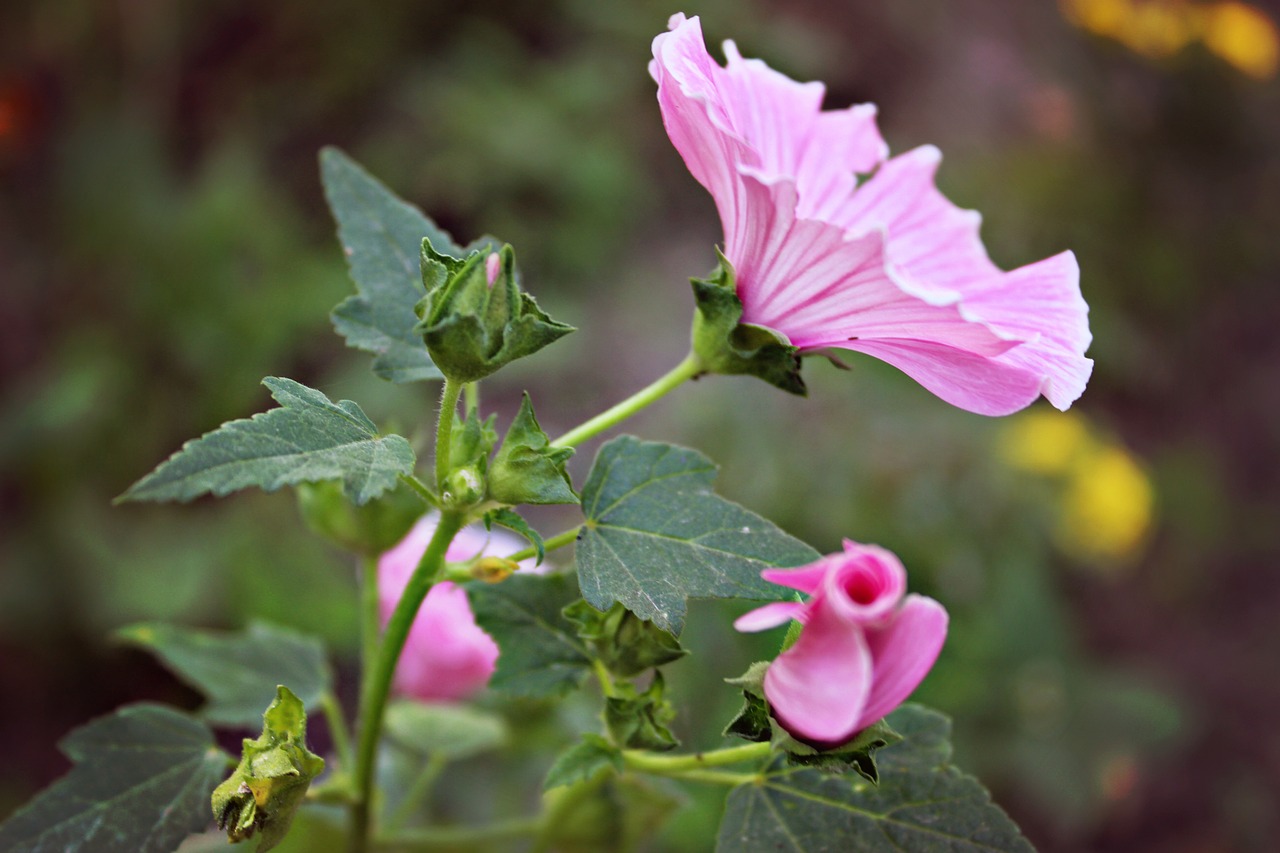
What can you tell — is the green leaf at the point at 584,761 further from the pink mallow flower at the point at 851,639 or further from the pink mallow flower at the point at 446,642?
the pink mallow flower at the point at 446,642

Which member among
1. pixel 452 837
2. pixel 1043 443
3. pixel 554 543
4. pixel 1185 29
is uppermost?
pixel 1185 29

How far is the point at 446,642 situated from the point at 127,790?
1.16ft

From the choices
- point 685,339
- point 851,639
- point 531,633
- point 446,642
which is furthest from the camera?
point 685,339

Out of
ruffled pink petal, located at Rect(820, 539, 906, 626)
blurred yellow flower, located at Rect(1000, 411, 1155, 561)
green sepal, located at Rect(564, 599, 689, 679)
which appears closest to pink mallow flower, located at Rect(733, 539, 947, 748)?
ruffled pink petal, located at Rect(820, 539, 906, 626)

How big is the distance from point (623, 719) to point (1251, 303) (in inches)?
127

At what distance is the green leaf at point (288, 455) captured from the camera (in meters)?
0.48

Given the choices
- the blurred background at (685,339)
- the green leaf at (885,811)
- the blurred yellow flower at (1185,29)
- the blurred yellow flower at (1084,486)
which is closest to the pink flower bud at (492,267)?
the green leaf at (885,811)

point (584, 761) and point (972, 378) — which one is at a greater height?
point (972, 378)

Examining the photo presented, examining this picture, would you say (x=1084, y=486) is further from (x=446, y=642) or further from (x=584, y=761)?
(x=584, y=761)

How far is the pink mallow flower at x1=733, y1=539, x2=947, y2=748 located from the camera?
49 cm

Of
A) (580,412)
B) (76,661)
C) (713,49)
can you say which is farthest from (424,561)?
(713,49)

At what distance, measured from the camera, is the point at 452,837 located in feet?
2.77

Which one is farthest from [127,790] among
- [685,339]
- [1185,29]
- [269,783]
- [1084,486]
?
[1185,29]

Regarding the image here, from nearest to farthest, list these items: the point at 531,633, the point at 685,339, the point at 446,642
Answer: the point at 531,633
the point at 446,642
the point at 685,339
